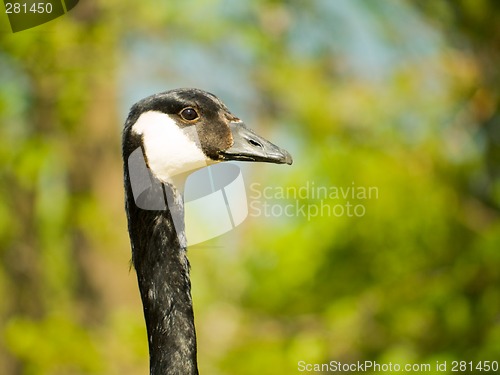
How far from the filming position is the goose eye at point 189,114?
3.28m

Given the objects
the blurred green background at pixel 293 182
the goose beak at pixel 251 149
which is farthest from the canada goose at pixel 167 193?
the blurred green background at pixel 293 182

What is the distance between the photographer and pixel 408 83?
736 centimetres

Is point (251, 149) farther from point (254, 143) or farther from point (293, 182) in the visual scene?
point (293, 182)

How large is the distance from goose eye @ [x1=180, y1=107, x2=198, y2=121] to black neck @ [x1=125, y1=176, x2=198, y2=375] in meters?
0.33

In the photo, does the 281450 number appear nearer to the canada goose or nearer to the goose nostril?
the canada goose

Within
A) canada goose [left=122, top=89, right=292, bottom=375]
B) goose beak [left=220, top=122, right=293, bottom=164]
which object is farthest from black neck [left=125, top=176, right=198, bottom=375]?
goose beak [left=220, top=122, right=293, bottom=164]

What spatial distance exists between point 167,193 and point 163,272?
0.33 m

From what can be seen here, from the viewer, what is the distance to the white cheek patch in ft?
10.4

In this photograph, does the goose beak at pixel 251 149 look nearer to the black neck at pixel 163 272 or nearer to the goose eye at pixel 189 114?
the goose eye at pixel 189 114

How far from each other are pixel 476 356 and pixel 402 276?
4.92 feet

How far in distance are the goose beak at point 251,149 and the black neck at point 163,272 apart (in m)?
0.32

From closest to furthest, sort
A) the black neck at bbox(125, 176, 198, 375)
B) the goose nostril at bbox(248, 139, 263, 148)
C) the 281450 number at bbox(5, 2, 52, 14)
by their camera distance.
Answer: the black neck at bbox(125, 176, 198, 375)
the goose nostril at bbox(248, 139, 263, 148)
the 281450 number at bbox(5, 2, 52, 14)

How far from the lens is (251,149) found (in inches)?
128

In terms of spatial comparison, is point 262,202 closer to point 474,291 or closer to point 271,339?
point 271,339
